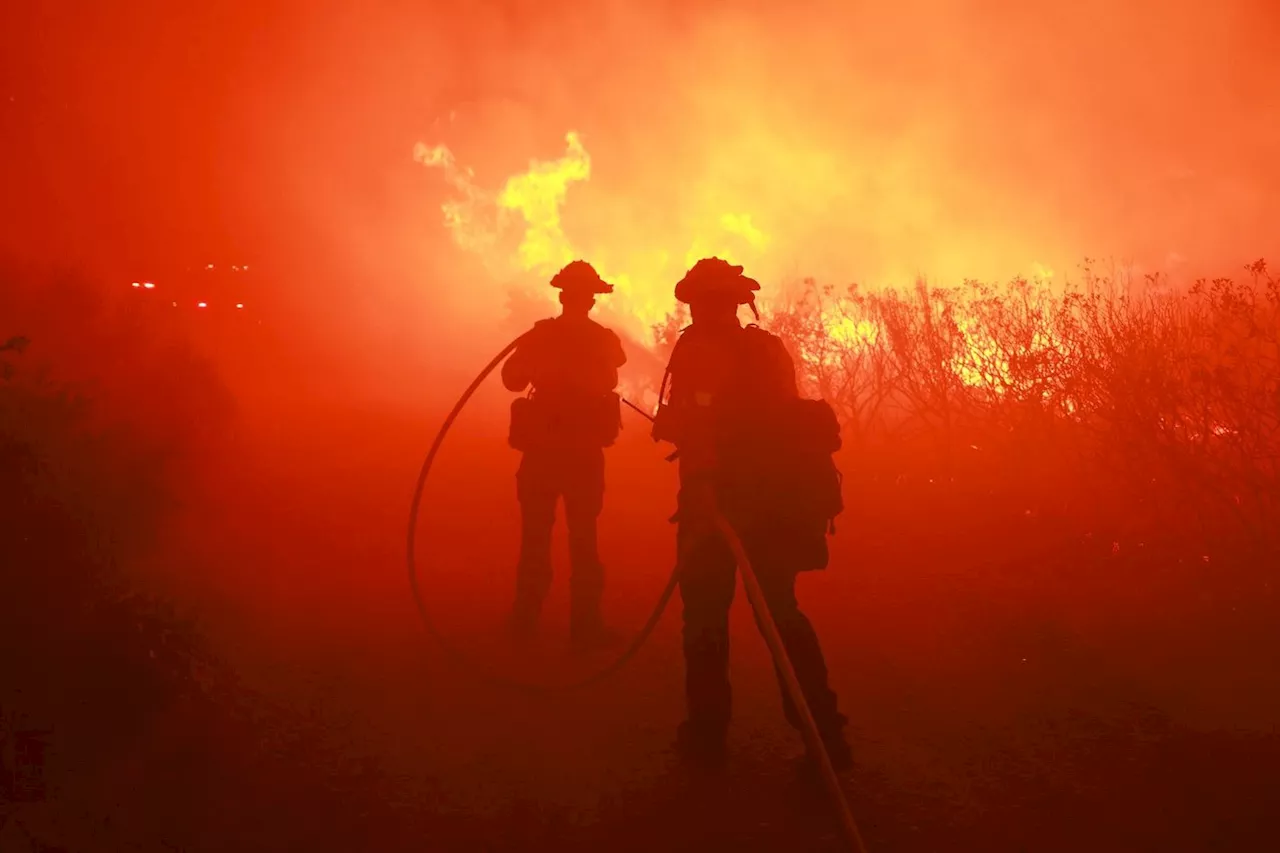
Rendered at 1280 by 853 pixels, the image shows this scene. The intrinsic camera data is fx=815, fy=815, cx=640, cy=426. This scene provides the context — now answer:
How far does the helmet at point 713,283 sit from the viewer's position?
12.9 feet

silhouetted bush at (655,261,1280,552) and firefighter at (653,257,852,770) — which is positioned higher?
silhouetted bush at (655,261,1280,552)

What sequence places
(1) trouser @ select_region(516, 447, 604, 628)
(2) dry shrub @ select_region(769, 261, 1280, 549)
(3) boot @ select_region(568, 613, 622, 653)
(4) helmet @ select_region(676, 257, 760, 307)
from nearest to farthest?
(4) helmet @ select_region(676, 257, 760, 307), (3) boot @ select_region(568, 613, 622, 653), (1) trouser @ select_region(516, 447, 604, 628), (2) dry shrub @ select_region(769, 261, 1280, 549)

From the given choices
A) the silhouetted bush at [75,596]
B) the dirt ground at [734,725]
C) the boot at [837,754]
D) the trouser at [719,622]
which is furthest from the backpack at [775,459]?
the silhouetted bush at [75,596]

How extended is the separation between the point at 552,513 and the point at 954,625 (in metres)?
2.92

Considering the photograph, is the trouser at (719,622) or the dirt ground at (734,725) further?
the trouser at (719,622)

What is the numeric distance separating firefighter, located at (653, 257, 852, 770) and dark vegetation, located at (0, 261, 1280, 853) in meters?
0.40

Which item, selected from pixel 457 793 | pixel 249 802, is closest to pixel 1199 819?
pixel 457 793

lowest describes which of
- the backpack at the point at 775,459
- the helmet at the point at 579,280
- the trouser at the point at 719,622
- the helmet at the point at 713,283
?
the trouser at the point at 719,622

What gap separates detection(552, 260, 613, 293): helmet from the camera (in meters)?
5.58

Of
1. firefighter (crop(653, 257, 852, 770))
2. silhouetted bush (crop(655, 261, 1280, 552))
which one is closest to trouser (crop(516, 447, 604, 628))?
firefighter (crop(653, 257, 852, 770))

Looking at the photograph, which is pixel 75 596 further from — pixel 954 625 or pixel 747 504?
pixel 954 625

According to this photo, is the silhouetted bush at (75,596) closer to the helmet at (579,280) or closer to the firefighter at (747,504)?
the firefighter at (747,504)

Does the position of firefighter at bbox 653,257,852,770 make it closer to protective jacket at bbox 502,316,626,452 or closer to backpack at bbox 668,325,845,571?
backpack at bbox 668,325,845,571

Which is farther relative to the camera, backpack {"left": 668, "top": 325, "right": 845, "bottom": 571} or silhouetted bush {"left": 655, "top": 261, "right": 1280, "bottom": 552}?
silhouetted bush {"left": 655, "top": 261, "right": 1280, "bottom": 552}
